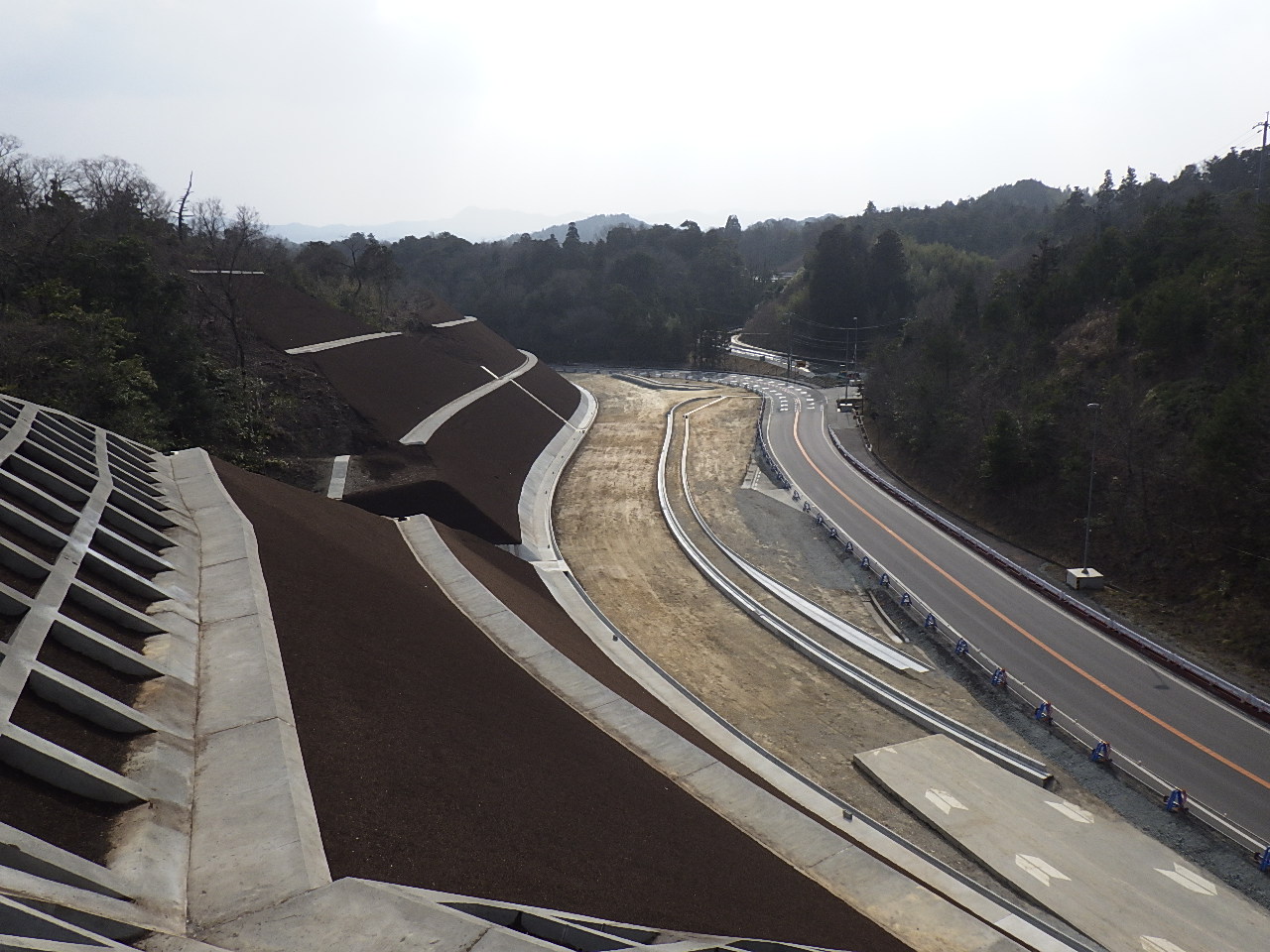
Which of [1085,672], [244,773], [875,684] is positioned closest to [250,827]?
[244,773]

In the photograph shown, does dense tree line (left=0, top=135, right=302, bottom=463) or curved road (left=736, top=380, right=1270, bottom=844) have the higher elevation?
dense tree line (left=0, top=135, right=302, bottom=463)

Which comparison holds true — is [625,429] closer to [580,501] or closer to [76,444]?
[580,501]

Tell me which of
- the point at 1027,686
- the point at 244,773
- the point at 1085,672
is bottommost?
the point at 1027,686

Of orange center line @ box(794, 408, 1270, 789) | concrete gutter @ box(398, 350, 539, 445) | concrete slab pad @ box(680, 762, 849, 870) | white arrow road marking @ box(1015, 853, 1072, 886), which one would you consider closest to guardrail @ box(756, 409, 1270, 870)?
orange center line @ box(794, 408, 1270, 789)

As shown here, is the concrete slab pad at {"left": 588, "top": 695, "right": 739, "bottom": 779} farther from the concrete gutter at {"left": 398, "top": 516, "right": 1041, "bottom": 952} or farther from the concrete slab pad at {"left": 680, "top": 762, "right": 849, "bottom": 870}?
the concrete slab pad at {"left": 680, "top": 762, "right": 849, "bottom": 870}

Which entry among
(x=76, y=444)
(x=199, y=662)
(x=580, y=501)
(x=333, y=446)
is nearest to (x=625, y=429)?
(x=580, y=501)

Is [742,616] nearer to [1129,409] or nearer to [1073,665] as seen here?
[1073,665]
